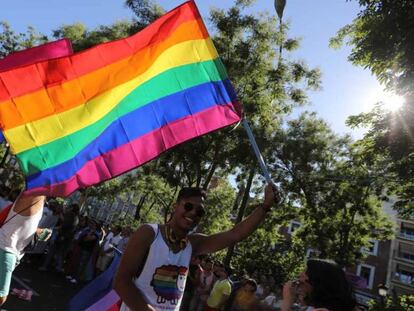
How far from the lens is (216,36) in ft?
54.6

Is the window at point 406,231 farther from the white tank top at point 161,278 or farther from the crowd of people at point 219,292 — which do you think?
the white tank top at point 161,278

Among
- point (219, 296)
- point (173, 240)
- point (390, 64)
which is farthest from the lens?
point (390, 64)

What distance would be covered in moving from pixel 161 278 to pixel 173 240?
25 centimetres

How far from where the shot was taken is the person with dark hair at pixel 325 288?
232cm

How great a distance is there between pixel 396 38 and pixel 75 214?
348 inches

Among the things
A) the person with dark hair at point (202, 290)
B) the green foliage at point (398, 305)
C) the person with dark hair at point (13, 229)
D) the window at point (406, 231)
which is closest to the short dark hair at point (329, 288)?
the person with dark hair at point (13, 229)

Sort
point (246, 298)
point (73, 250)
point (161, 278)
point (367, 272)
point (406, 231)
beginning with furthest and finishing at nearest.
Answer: point (406, 231), point (367, 272), point (73, 250), point (246, 298), point (161, 278)

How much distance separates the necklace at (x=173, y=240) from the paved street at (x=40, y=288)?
4.71 meters

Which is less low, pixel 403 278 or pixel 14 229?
pixel 403 278

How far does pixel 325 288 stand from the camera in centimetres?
236

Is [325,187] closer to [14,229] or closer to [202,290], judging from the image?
[202,290]

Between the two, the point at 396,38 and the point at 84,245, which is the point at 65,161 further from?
the point at 84,245

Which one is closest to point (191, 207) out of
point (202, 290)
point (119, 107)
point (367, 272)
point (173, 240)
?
point (173, 240)

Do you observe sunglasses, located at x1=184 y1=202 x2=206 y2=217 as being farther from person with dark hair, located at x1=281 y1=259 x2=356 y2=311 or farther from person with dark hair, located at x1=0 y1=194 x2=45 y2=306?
person with dark hair, located at x1=0 y1=194 x2=45 y2=306
